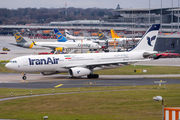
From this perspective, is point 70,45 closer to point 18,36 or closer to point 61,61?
point 18,36

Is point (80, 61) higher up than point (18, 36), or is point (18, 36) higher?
point (18, 36)

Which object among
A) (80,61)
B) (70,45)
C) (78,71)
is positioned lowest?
(78,71)

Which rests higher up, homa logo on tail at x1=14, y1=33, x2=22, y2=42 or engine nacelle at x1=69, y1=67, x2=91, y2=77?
homa logo on tail at x1=14, y1=33, x2=22, y2=42

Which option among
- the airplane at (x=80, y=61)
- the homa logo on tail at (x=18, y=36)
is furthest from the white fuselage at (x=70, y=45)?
the airplane at (x=80, y=61)

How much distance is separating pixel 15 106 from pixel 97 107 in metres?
8.78

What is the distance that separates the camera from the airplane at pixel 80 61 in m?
55.0

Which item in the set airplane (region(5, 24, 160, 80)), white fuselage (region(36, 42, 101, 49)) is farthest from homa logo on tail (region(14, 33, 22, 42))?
airplane (region(5, 24, 160, 80))

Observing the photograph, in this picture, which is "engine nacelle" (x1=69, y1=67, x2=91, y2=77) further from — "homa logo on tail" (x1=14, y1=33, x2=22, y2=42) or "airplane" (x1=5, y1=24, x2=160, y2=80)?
"homa logo on tail" (x1=14, y1=33, x2=22, y2=42)

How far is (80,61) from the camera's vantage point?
193ft

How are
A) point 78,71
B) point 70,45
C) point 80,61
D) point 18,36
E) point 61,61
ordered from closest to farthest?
point 78,71
point 61,61
point 80,61
point 18,36
point 70,45

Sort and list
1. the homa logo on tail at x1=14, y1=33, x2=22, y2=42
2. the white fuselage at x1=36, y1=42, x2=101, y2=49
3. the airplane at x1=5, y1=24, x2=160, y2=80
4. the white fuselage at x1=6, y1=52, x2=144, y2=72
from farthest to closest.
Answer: the white fuselage at x1=36, y1=42, x2=101, y2=49
the homa logo on tail at x1=14, y1=33, x2=22, y2=42
the airplane at x1=5, y1=24, x2=160, y2=80
the white fuselage at x1=6, y1=52, x2=144, y2=72

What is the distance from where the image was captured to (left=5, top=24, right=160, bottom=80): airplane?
5503 cm

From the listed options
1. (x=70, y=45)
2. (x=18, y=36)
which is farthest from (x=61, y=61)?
(x=70, y=45)

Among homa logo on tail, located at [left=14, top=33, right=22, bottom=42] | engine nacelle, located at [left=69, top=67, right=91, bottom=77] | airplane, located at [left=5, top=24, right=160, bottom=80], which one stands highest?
homa logo on tail, located at [left=14, top=33, right=22, bottom=42]
